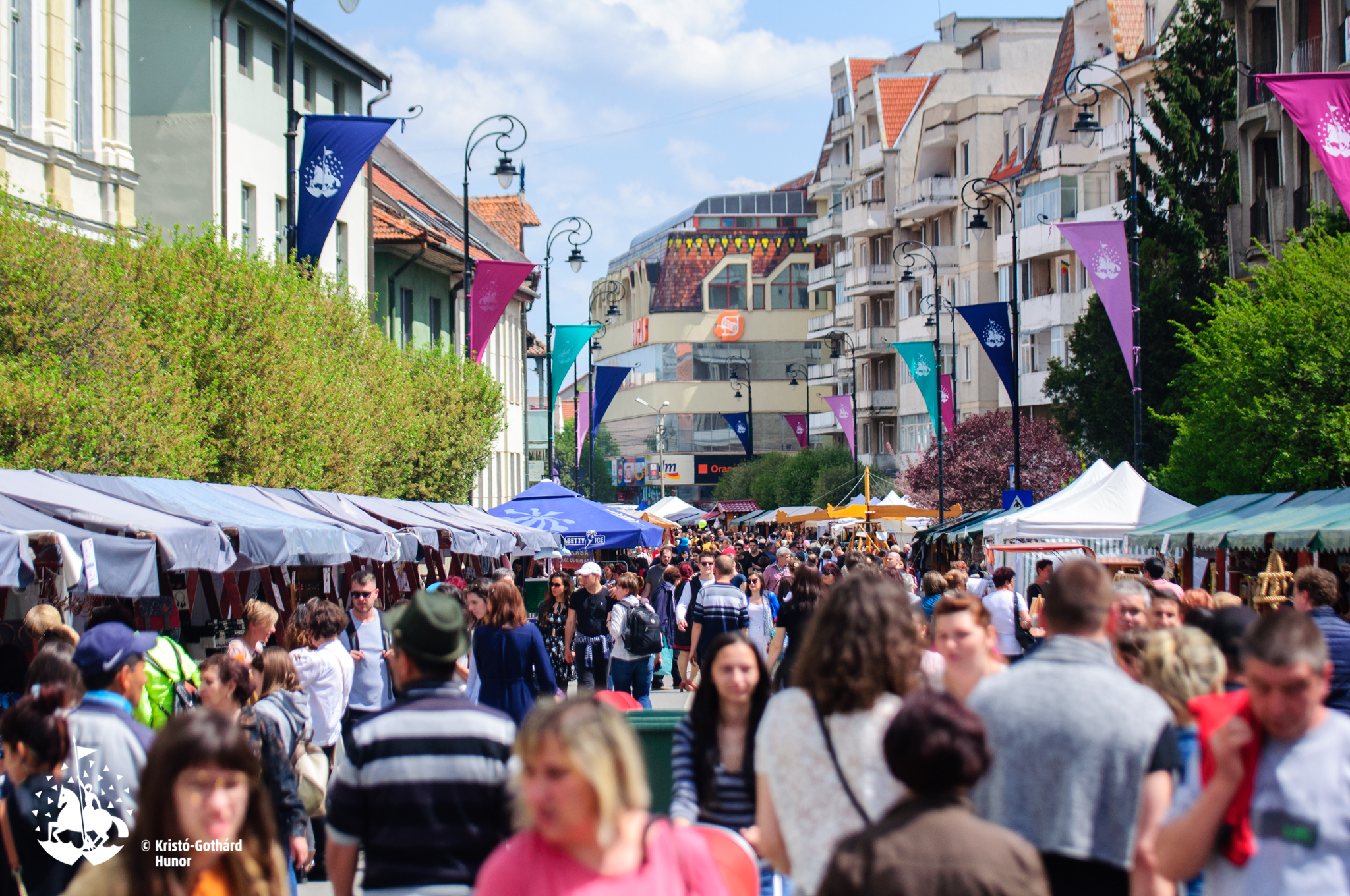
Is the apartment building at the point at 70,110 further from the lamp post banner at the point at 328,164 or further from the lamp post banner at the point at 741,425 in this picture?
the lamp post banner at the point at 741,425

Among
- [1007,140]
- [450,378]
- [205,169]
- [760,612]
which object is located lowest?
[760,612]

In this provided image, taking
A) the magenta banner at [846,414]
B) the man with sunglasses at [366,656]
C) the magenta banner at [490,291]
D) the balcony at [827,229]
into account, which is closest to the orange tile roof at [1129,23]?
the magenta banner at [846,414]

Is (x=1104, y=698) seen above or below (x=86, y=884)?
above

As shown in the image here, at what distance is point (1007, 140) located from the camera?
211ft

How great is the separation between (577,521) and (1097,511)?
27.8 ft

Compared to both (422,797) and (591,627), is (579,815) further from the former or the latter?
(591,627)

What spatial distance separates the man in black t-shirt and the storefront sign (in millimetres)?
96861

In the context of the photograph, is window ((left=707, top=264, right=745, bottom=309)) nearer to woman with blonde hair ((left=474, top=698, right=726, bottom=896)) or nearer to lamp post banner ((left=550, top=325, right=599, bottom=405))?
lamp post banner ((left=550, top=325, right=599, bottom=405))

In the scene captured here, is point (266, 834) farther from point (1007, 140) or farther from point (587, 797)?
point (1007, 140)

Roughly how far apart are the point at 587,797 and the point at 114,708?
2.71 metres

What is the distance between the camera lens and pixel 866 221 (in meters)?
75.6

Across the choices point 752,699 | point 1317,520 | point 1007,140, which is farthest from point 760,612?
point 1007,140

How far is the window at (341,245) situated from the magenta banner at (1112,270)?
1898 cm

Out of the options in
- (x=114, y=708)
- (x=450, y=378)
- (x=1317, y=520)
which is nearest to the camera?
(x=114, y=708)
